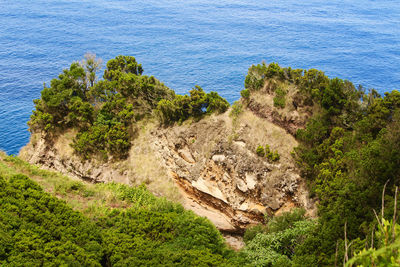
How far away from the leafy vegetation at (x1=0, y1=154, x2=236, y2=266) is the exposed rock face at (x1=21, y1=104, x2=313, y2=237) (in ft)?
22.1

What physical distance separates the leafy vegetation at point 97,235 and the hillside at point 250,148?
13.6 ft

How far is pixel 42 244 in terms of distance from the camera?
18.2 metres

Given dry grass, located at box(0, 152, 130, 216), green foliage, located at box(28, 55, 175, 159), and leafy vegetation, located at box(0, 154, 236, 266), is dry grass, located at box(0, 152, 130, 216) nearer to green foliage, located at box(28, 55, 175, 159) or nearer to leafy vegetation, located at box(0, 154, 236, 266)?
leafy vegetation, located at box(0, 154, 236, 266)

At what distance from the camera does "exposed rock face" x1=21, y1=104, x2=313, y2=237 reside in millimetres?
28344

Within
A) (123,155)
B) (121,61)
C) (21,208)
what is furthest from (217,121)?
(21,208)

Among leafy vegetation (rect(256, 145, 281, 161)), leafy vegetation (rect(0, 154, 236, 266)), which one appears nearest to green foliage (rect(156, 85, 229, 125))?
leafy vegetation (rect(256, 145, 281, 161))

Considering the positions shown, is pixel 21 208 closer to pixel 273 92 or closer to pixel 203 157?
pixel 203 157

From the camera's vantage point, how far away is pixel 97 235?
20203 mm

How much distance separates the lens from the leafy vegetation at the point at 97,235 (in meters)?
17.8

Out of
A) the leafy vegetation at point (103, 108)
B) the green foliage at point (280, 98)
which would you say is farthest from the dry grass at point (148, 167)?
the green foliage at point (280, 98)

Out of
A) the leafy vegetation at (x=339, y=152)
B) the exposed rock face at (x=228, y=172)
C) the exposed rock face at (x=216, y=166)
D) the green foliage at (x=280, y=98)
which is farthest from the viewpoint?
the green foliage at (x=280, y=98)

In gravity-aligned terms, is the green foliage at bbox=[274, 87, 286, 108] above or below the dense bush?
above

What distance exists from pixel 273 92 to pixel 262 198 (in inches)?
365

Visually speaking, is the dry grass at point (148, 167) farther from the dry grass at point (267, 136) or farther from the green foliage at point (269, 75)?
the green foliage at point (269, 75)
